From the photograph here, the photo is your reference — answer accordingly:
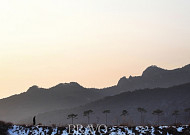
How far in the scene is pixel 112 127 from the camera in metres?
40.6

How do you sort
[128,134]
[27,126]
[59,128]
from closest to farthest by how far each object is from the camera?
[128,134] < [59,128] < [27,126]

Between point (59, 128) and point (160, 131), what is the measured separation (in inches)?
472

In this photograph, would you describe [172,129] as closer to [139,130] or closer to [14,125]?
[139,130]

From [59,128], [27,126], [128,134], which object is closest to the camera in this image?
[128,134]

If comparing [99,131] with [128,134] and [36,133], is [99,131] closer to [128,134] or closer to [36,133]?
[128,134]

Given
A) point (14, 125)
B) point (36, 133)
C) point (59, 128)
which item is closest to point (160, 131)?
point (59, 128)

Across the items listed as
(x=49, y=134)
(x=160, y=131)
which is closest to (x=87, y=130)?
(x=49, y=134)

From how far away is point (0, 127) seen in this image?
142 ft

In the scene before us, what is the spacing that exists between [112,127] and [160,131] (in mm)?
5556

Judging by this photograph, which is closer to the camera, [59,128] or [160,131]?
[160,131]

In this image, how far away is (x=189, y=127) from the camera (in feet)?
130

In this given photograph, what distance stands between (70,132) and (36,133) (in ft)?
15.1

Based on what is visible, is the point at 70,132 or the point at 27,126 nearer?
the point at 70,132

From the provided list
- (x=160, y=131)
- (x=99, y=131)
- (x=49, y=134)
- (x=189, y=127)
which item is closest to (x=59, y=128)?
(x=49, y=134)
